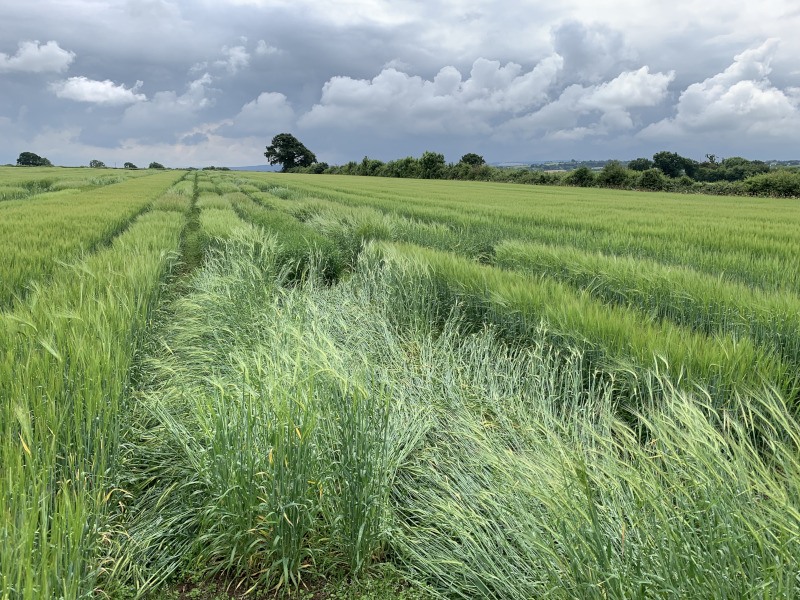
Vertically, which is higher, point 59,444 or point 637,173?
point 637,173

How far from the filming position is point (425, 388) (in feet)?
8.42

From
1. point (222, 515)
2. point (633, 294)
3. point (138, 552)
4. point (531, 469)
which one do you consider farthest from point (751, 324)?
point (138, 552)

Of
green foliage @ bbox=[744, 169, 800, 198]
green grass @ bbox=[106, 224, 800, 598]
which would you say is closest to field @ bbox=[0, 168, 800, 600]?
green grass @ bbox=[106, 224, 800, 598]

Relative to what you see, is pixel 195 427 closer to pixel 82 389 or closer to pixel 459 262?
pixel 82 389

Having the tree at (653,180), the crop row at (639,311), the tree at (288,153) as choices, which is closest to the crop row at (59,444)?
the crop row at (639,311)

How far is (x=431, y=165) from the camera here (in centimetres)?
5872

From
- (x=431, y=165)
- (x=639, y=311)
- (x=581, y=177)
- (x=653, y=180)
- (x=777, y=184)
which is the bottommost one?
(x=639, y=311)

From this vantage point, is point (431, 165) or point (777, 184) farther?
point (431, 165)

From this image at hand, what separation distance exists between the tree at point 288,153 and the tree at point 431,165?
1741 inches

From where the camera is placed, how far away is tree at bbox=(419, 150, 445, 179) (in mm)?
57812

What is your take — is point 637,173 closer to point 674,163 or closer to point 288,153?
point 674,163

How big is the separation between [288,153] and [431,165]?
48.1 meters

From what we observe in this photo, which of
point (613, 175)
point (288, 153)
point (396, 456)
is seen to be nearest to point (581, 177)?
point (613, 175)

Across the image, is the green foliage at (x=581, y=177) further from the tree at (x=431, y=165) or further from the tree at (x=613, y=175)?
the tree at (x=431, y=165)
